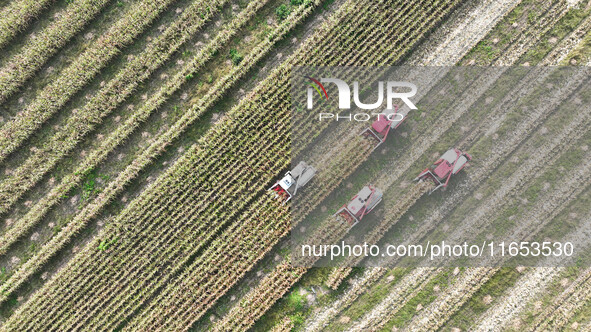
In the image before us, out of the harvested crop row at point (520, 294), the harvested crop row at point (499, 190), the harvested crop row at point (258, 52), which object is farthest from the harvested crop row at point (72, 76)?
the harvested crop row at point (520, 294)

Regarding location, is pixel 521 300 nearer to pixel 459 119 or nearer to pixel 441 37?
pixel 459 119

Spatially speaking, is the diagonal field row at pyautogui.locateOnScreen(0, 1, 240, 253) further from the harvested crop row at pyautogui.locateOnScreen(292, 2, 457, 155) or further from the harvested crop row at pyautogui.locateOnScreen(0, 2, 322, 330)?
the harvested crop row at pyautogui.locateOnScreen(292, 2, 457, 155)

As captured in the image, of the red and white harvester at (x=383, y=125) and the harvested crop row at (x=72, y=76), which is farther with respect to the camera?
the harvested crop row at (x=72, y=76)

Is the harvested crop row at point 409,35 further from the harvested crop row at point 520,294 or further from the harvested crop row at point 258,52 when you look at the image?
the harvested crop row at point 520,294

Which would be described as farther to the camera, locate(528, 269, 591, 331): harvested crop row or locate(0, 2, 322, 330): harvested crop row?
locate(0, 2, 322, 330): harvested crop row

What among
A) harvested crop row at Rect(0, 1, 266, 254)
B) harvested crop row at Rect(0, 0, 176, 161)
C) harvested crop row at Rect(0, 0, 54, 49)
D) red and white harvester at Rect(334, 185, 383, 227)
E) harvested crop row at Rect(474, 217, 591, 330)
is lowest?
harvested crop row at Rect(474, 217, 591, 330)

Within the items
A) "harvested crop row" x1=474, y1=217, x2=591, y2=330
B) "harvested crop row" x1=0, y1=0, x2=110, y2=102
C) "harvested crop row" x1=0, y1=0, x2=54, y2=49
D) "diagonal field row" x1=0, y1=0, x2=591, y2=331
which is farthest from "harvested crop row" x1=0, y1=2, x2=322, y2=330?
"harvested crop row" x1=474, y1=217, x2=591, y2=330

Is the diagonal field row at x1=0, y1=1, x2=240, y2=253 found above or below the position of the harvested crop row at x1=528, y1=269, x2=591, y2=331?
above
